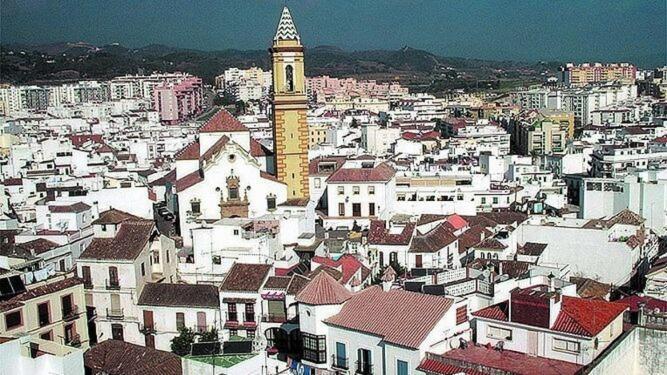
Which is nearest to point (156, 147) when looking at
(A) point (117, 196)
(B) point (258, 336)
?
(A) point (117, 196)

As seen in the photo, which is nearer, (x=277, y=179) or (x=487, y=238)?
(x=487, y=238)

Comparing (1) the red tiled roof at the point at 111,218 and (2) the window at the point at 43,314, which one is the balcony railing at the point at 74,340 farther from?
(1) the red tiled roof at the point at 111,218

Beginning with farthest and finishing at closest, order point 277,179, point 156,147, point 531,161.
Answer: point 156,147 < point 531,161 < point 277,179

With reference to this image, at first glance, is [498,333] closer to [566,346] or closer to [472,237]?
[566,346]

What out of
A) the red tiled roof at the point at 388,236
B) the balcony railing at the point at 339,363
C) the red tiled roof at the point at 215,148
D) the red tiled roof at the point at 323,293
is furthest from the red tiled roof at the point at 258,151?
the balcony railing at the point at 339,363

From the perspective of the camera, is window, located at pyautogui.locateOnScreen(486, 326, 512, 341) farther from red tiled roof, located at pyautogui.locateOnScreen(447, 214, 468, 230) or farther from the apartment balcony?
red tiled roof, located at pyautogui.locateOnScreen(447, 214, 468, 230)

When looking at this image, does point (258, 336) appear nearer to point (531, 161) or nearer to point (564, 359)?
point (564, 359)
